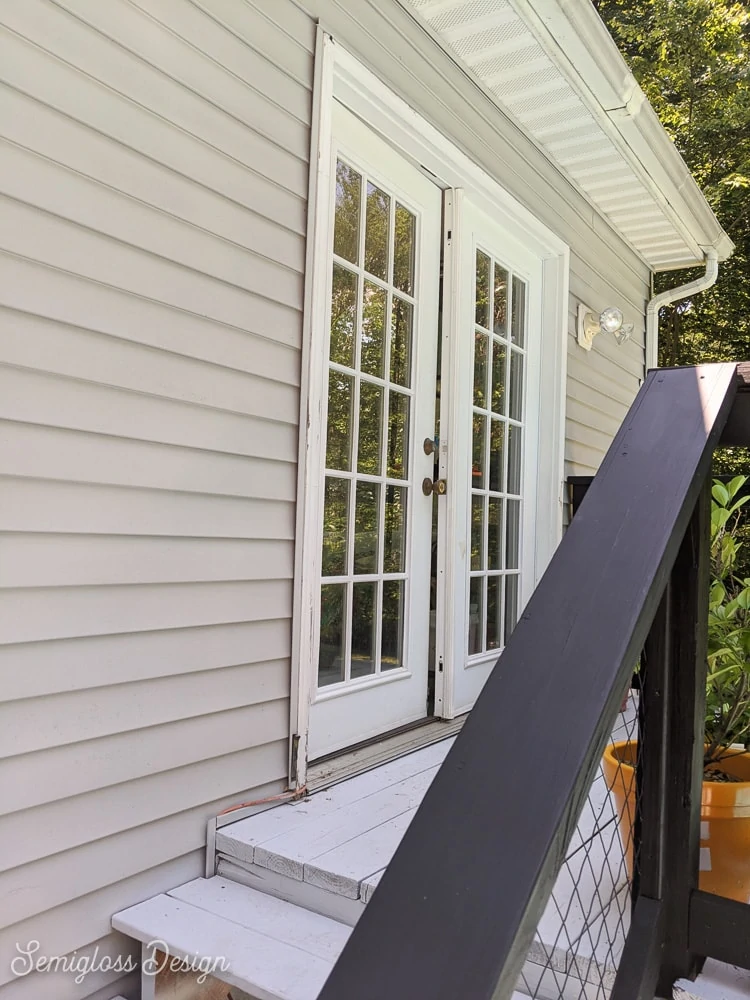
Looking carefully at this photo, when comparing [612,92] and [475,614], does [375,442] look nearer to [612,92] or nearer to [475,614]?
[475,614]

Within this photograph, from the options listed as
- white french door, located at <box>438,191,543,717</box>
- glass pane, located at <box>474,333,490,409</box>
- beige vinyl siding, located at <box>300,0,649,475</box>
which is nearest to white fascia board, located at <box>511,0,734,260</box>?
beige vinyl siding, located at <box>300,0,649,475</box>

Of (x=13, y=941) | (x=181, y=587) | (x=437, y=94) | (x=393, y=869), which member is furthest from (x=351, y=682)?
(x=437, y=94)

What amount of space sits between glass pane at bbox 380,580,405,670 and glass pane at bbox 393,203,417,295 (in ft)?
3.55

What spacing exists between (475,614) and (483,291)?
→ 138 cm

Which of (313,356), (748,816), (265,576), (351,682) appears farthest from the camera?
(351,682)

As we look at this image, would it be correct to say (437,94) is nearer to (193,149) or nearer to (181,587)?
(193,149)

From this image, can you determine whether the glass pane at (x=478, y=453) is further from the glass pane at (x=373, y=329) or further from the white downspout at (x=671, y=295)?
the white downspout at (x=671, y=295)

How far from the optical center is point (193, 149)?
179 centimetres

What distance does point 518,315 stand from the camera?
11.8 feet

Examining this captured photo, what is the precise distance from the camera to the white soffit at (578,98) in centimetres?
263

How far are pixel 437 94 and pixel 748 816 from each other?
97.8 inches

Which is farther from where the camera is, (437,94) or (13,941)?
(437,94)

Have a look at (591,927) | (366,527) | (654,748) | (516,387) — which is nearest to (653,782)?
(654,748)

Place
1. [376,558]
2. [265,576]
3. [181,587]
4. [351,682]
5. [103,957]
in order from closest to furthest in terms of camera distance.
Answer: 1. [103,957]
2. [181,587]
3. [265,576]
4. [351,682]
5. [376,558]
